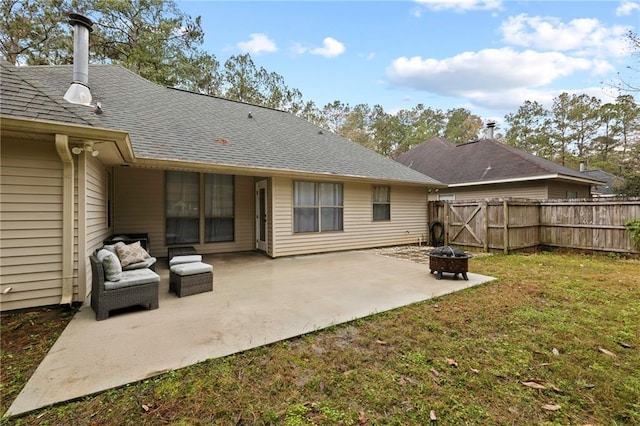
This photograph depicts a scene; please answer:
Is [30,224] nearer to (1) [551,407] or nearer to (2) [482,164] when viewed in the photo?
(1) [551,407]

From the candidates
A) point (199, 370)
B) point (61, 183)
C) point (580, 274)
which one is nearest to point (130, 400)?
point (199, 370)

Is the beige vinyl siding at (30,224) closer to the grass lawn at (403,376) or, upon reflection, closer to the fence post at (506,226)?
the grass lawn at (403,376)

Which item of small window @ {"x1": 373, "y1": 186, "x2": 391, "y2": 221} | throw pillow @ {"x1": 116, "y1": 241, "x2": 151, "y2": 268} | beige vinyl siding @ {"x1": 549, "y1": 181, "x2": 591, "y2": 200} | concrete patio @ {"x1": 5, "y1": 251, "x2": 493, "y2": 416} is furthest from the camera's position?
beige vinyl siding @ {"x1": 549, "y1": 181, "x2": 591, "y2": 200}

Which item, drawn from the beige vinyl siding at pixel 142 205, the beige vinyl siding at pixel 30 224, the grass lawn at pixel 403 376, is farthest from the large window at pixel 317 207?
the beige vinyl siding at pixel 30 224

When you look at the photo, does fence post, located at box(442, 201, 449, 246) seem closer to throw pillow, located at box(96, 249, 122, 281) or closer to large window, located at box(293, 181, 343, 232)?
large window, located at box(293, 181, 343, 232)

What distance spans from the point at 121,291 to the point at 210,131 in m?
5.79

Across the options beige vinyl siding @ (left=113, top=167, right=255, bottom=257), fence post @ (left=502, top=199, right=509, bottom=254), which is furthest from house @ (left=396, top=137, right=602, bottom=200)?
beige vinyl siding @ (left=113, top=167, right=255, bottom=257)

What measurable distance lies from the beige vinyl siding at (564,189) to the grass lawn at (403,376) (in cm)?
953

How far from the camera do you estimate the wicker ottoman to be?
4.38m

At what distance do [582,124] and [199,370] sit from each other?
35087mm

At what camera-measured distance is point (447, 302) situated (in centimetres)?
425

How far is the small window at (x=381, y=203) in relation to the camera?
9.76 m

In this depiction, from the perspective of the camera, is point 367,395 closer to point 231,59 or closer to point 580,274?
point 580,274

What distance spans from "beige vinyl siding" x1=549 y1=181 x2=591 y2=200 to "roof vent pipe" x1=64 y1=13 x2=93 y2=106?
15022 mm
